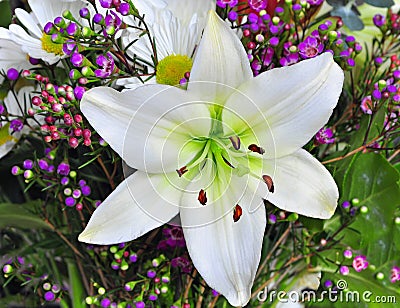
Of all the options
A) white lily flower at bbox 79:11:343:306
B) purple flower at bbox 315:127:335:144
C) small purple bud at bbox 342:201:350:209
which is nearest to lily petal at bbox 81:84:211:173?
white lily flower at bbox 79:11:343:306

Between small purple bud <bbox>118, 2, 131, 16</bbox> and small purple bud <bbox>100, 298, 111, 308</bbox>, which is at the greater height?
small purple bud <bbox>118, 2, 131, 16</bbox>

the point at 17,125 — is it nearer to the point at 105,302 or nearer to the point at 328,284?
the point at 105,302

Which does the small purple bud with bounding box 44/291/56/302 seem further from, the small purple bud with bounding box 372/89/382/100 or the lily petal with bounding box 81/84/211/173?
the small purple bud with bounding box 372/89/382/100

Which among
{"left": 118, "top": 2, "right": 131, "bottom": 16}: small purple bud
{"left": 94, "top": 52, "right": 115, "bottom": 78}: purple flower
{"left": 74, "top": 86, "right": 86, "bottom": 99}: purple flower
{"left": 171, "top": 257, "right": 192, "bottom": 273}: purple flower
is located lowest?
{"left": 171, "top": 257, "right": 192, "bottom": 273}: purple flower

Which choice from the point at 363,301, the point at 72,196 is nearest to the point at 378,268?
the point at 363,301

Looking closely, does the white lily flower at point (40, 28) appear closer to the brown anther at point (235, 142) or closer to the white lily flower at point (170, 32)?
the white lily flower at point (170, 32)

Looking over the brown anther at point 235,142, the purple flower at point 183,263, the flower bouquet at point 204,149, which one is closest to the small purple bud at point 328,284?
the flower bouquet at point 204,149

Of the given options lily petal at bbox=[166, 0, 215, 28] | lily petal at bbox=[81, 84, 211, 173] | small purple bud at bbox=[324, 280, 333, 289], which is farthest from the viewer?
small purple bud at bbox=[324, 280, 333, 289]
